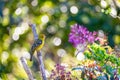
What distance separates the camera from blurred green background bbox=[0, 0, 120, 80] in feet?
11.7

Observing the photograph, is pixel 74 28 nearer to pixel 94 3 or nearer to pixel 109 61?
pixel 109 61

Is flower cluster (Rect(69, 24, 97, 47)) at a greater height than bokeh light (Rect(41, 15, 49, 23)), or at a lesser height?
greater

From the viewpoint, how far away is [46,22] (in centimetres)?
354

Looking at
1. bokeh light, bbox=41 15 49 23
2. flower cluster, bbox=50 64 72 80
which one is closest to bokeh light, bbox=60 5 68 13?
bokeh light, bbox=41 15 49 23

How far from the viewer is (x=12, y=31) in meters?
3.63

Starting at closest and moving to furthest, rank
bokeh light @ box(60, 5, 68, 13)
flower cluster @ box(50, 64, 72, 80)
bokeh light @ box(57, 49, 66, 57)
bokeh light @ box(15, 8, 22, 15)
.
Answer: flower cluster @ box(50, 64, 72, 80), bokeh light @ box(15, 8, 22, 15), bokeh light @ box(60, 5, 68, 13), bokeh light @ box(57, 49, 66, 57)

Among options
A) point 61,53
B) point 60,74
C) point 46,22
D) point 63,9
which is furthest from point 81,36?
point 61,53

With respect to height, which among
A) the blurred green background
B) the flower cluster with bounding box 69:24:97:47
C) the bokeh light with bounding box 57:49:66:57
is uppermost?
the flower cluster with bounding box 69:24:97:47

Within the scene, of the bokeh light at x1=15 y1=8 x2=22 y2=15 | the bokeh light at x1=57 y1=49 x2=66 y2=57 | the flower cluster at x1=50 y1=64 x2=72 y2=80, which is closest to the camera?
the flower cluster at x1=50 y1=64 x2=72 y2=80

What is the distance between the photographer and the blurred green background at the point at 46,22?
3578 millimetres

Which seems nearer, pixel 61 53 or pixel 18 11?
pixel 18 11

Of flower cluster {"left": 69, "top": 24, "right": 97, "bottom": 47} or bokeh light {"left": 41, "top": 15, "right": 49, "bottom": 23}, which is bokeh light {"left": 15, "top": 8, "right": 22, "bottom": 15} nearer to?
bokeh light {"left": 41, "top": 15, "right": 49, "bottom": 23}

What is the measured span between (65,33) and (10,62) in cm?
36

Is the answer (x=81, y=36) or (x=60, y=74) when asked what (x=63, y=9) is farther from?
(x=60, y=74)
